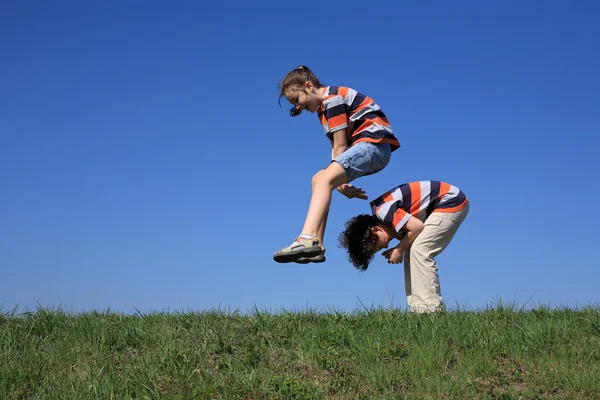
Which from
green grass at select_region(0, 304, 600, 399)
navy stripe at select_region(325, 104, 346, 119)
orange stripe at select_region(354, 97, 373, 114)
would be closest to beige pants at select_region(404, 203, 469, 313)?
green grass at select_region(0, 304, 600, 399)

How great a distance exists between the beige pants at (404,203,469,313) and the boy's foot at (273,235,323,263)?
4.24 feet

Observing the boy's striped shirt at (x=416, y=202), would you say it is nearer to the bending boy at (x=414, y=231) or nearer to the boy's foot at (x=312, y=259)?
the bending boy at (x=414, y=231)

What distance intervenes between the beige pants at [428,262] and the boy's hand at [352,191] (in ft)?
2.77

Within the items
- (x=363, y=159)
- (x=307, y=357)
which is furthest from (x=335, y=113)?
(x=307, y=357)

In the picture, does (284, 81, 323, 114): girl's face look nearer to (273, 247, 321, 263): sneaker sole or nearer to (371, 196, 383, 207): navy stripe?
(371, 196, 383, 207): navy stripe

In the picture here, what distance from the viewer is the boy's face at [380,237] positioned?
7019 mm

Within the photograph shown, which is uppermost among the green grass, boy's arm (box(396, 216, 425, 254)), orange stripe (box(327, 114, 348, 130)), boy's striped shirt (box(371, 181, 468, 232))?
orange stripe (box(327, 114, 348, 130))

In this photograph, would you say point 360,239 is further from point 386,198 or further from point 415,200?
point 415,200

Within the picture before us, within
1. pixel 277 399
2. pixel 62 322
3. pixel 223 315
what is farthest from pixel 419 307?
pixel 62 322

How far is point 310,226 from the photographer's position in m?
6.36

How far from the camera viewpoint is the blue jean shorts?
664cm

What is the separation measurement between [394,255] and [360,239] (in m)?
0.41

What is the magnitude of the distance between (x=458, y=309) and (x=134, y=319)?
11.5ft

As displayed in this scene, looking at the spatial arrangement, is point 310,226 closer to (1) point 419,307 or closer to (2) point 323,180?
(2) point 323,180
